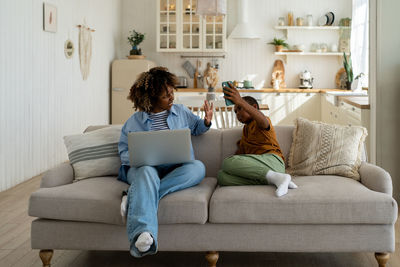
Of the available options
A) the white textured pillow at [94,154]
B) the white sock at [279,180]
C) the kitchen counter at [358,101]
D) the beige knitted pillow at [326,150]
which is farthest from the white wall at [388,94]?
the white textured pillow at [94,154]

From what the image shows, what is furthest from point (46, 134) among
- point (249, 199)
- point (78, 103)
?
point (249, 199)

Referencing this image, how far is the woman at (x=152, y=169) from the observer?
2.40m

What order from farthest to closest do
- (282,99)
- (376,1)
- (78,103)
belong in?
(282,99)
(78,103)
(376,1)

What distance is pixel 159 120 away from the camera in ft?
10.4

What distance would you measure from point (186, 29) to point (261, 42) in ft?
4.29

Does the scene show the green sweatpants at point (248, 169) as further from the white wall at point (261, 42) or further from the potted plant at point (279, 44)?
the white wall at point (261, 42)

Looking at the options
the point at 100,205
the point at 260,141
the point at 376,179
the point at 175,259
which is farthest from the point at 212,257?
the point at 376,179

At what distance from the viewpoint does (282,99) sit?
324 inches

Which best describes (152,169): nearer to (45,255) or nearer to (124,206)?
(124,206)

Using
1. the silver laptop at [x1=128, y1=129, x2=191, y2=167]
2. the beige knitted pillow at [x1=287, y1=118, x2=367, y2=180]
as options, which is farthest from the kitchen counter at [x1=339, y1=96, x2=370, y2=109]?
the silver laptop at [x1=128, y1=129, x2=191, y2=167]

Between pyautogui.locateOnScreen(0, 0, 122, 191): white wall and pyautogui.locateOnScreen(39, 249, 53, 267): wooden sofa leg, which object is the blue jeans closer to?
pyautogui.locateOnScreen(39, 249, 53, 267): wooden sofa leg

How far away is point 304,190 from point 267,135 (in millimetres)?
570

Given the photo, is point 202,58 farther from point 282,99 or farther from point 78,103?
point 78,103

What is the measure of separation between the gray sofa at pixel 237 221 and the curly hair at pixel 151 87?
683 mm
